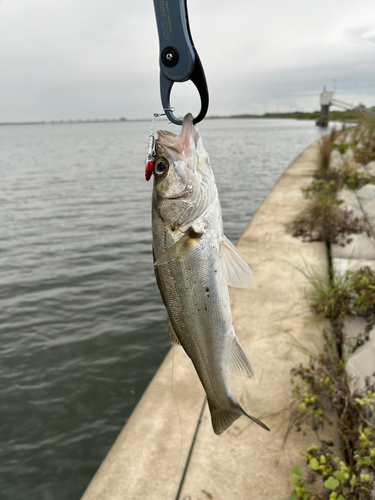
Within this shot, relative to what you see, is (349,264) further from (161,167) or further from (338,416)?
(161,167)

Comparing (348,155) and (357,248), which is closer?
(357,248)

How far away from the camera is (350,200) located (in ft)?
28.7

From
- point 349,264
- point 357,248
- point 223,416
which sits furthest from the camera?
point 357,248

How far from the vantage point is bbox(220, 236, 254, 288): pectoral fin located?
152 cm

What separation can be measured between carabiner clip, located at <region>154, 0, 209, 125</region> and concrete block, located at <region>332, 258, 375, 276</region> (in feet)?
15.2

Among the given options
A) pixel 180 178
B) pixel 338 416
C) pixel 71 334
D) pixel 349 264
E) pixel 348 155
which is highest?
pixel 180 178

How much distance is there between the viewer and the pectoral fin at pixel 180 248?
141 cm

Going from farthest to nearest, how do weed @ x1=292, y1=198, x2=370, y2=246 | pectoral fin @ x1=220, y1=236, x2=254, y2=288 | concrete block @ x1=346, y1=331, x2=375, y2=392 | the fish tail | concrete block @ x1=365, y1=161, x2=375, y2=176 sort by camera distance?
concrete block @ x1=365, y1=161, x2=375, y2=176
weed @ x1=292, y1=198, x2=370, y2=246
concrete block @ x1=346, y1=331, x2=375, y2=392
the fish tail
pectoral fin @ x1=220, y1=236, x2=254, y2=288

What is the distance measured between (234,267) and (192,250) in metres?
0.19

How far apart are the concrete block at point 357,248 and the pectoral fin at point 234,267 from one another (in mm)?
4787

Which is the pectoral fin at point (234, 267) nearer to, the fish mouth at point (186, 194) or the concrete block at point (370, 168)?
the fish mouth at point (186, 194)

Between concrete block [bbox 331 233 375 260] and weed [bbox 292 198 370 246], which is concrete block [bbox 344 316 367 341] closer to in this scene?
concrete block [bbox 331 233 375 260]

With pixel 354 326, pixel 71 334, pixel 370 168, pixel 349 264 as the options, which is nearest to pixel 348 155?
pixel 370 168

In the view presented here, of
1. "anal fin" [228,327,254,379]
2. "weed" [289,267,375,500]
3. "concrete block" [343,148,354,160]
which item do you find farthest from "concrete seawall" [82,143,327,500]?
"concrete block" [343,148,354,160]
